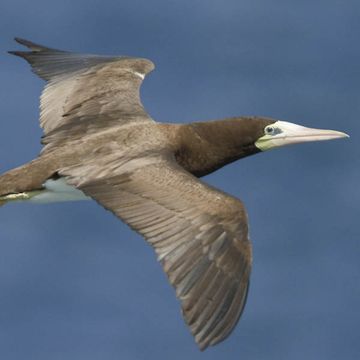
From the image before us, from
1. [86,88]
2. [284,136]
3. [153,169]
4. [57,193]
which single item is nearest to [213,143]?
[284,136]

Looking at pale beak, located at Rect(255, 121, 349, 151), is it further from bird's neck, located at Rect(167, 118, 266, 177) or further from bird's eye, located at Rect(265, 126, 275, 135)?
bird's neck, located at Rect(167, 118, 266, 177)

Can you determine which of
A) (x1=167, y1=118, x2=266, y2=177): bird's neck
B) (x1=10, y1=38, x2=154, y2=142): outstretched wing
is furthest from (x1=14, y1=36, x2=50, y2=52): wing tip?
(x1=167, y1=118, x2=266, y2=177): bird's neck

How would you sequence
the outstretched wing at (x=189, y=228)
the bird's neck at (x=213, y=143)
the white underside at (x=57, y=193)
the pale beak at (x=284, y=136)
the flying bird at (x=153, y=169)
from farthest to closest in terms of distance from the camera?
1. the pale beak at (x=284, y=136)
2. the bird's neck at (x=213, y=143)
3. the white underside at (x=57, y=193)
4. the flying bird at (x=153, y=169)
5. the outstretched wing at (x=189, y=228)

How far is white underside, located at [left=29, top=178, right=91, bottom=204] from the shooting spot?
22766 mm

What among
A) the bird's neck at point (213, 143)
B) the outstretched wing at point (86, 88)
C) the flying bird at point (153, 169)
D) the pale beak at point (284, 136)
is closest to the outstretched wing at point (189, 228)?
the flying bird at point (153, 169)

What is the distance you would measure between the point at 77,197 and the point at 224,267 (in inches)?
154

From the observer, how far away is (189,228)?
67.6ft

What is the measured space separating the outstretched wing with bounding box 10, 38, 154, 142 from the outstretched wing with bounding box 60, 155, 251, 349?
8.45 ft

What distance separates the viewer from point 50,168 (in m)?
22.9

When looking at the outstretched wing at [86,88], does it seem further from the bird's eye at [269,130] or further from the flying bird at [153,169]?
the bird's eye at [269,130]

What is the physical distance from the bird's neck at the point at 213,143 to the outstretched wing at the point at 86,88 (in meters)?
1.11

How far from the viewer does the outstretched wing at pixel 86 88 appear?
24875mm

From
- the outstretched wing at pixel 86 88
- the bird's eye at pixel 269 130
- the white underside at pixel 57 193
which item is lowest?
the white underside at pixel 57 193

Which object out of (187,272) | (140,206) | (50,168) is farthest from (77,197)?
(187,272)
